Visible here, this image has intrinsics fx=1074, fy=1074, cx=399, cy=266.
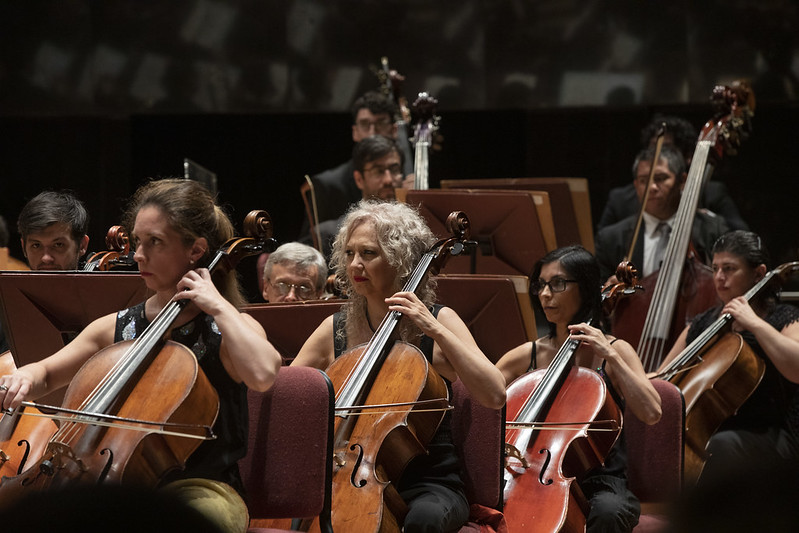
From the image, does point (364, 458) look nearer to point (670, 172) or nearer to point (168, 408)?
point (168, 408)

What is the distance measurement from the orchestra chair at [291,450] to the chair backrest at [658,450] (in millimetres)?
919

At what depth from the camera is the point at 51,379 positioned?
6.66 ft

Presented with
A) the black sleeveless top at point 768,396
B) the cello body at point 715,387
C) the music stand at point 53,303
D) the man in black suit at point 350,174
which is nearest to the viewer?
the music stand at point 53,303

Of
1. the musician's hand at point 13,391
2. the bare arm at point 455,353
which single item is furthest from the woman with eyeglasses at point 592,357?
the musician's hand at point 13,391

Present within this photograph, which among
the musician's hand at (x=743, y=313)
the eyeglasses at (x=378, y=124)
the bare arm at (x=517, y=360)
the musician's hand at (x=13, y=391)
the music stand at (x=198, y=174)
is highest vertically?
the eyeglasses at (x=378, y=124)

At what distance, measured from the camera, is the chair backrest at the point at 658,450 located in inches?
100

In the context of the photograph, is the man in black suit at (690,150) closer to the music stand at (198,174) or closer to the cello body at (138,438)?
the music stand at (198,174)

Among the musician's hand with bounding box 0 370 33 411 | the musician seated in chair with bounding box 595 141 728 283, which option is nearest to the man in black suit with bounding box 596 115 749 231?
the musician seated in chair with bounding box 595 141 728 283

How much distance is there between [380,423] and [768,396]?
167 centimetres

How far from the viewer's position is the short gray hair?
3.36m

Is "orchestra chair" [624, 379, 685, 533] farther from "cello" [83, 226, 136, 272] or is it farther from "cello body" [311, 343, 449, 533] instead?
"cello" [83, 226, 136, 272]

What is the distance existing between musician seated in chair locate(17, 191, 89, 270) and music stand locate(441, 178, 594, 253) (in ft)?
4.40

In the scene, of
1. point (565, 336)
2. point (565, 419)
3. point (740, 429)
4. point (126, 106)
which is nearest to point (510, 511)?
point (565, 419)

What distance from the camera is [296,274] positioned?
335 cm
